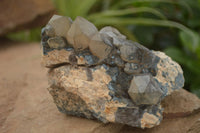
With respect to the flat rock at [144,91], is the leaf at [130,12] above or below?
above

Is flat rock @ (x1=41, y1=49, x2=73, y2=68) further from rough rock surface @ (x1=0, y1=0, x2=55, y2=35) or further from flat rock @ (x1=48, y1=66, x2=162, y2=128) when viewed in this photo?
rough rock surface @ (x1=0, y1=0, x2=55, y2=35)

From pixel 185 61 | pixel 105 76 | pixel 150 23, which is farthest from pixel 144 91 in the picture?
pixel 150 23

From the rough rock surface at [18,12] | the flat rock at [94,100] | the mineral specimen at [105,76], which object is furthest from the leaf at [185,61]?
the rough rock surface at [18,12]

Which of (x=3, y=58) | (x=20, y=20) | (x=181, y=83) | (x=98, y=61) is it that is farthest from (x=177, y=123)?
(x=20, y=20)

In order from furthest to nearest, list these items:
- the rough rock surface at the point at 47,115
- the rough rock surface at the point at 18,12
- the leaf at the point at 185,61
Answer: the rough rock surface at the point at 18,12 < the leaf at the point at 185,61 < the rough rock surface at the point at 47,115

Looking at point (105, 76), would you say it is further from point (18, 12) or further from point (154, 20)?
point (18, 12)

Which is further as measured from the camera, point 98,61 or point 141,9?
point 141,9

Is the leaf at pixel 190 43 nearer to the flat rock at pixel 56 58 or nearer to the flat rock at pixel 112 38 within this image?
the flat rock at pixel 112 38

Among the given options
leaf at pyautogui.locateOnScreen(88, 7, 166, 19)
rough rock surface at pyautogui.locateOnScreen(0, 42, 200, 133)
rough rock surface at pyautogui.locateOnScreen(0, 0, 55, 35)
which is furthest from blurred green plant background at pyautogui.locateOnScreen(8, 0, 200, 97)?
rough rock surface at pyautogui.locateOnScreen(0, 42, 200, 133)

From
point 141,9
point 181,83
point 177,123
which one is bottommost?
point 177,123

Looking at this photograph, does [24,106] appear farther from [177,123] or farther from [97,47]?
[177,123]
